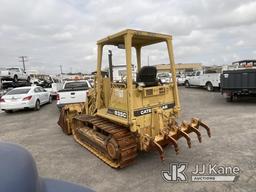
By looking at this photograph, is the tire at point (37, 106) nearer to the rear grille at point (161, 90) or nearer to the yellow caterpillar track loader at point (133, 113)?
the yellow caterpillar track loader at point (133, 113)

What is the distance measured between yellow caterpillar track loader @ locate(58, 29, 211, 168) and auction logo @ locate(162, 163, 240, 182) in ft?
1.66

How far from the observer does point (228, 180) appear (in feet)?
14.7

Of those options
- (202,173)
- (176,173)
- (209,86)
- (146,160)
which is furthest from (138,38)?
(209,86)

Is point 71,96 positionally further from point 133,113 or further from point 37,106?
point 133,113

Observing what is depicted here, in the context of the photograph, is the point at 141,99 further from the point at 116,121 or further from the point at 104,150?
the point at 104,150

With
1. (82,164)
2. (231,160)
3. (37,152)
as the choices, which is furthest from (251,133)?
(37,152)

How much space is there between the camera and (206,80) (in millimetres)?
22844

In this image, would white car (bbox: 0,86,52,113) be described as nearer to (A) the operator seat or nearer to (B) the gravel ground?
(B) the gravel ground

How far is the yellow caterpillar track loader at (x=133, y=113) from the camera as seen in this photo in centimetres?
496

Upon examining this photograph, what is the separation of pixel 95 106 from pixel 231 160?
11.9 feet

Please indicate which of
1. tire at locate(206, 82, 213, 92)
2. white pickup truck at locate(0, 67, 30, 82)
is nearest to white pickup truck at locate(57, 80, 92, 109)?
tire at locate(206, 82, 213, 92)

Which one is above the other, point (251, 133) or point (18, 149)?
point (18, 149)

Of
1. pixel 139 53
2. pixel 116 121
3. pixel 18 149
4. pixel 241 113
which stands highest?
pixel 139 53

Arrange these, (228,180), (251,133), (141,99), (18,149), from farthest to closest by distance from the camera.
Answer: (251,133)
(141,99)
(228,180)
(18,149)
